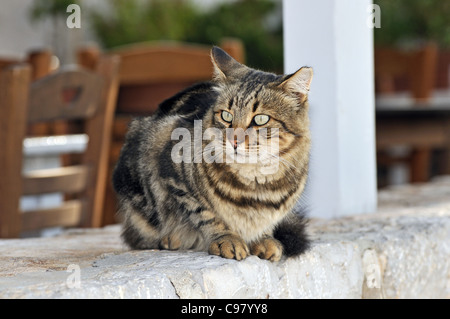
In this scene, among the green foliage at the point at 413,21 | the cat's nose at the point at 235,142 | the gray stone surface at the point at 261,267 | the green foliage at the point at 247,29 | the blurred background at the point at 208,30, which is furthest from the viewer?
the green foliage at the point at 413,21

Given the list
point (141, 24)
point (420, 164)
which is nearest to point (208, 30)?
point (141, 24)

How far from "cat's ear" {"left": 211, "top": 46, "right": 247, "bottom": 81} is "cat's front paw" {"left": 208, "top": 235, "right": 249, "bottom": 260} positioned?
391mm

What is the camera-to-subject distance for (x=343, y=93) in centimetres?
225

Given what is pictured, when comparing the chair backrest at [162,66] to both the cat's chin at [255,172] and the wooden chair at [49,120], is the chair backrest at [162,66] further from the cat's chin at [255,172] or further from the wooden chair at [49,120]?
the cat's chin at [255,172]

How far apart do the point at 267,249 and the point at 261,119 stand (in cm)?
32

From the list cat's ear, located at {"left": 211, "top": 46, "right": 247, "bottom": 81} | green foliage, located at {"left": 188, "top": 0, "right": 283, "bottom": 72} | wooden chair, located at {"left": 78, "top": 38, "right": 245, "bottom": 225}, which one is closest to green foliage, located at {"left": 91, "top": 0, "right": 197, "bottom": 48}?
green foliage, located at {"left": 188, "top": 0, "right": 283, "bottom": 72}

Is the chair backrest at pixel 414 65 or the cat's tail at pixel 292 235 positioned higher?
the chair backrest at pixel 414 65

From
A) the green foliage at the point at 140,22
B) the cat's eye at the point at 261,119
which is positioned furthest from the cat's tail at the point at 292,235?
the green foliage at the point at 140,22

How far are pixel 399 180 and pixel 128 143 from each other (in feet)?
15.8

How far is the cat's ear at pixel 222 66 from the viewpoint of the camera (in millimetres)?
1637

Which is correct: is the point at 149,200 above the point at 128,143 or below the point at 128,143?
below

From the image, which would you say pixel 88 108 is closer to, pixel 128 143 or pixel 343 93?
pixel 128 143
